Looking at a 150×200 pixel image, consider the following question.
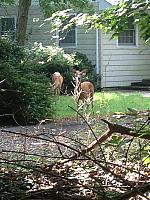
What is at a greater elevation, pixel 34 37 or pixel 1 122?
pixel 34 37

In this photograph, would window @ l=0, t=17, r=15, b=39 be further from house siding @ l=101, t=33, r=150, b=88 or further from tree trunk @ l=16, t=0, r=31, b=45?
house siding @ l=101, t=33, r=150, b=88

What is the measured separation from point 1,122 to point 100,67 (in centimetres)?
1428

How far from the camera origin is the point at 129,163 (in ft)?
13.2

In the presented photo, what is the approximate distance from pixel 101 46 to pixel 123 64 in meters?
Result: 1.77

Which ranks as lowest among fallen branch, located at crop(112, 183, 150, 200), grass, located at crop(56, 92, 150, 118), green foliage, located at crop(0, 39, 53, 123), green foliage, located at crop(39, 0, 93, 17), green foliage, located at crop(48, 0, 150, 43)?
grass, located at crop(56, 92, 150, 118)

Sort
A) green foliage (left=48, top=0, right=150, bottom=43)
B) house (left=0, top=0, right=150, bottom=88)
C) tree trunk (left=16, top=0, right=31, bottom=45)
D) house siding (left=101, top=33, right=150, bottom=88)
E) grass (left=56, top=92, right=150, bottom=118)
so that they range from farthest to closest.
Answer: house siding (left=101, top=33, right=150, bottom=88)
house (left=0, top=0, right=150, bottom=88)
tree trunk (left=16, top=0, right=31, bottom=45)
grass (left=56, top=92, right=150, bottom=118)
green foliage (left=48, top=0, right=150, bottom=43)

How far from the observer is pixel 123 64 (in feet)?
97.8

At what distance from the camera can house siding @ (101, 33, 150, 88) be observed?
29.2 m

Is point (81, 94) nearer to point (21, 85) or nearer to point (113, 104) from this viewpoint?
point (21, 85)

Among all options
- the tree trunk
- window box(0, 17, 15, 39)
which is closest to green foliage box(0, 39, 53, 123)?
the tree trunk

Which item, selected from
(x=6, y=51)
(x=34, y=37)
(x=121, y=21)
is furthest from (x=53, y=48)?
(x=121, y=21)

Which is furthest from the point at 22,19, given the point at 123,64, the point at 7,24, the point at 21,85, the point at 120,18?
the point at 120,18

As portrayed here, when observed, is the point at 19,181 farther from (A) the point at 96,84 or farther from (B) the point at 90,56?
(B) the point at 90,56

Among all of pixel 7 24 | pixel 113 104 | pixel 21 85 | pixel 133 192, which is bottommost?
pixel 113 104
